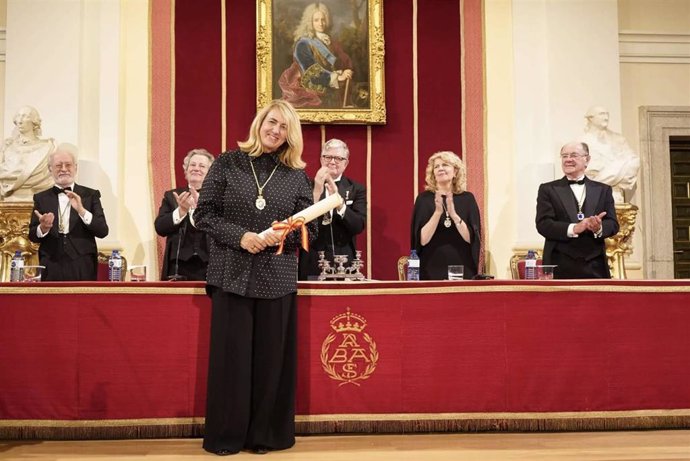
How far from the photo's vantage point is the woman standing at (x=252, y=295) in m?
3.24

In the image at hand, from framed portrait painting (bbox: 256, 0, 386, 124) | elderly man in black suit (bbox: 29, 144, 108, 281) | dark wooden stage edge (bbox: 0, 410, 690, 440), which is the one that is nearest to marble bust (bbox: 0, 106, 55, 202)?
elderly man in black suit (bbox: 29, 144, 108, 281)

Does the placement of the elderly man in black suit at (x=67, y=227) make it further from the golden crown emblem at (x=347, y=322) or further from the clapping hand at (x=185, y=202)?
the golden crown emblem at (x=347, y=322)

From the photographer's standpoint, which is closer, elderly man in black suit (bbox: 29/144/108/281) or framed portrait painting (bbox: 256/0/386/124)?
elderly man in black suit (bbox: 29/144/108/281)

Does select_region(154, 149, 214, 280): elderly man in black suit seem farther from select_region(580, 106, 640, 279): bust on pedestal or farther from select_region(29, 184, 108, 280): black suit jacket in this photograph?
select_region(580, 106, 640, 279): bust on pedestal

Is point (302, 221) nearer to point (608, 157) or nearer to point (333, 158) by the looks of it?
point (333, 158)

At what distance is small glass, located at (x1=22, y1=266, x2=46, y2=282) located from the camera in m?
4.03

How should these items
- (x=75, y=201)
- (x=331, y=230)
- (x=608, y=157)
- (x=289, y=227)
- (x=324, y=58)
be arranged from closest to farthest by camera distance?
(x=289, y=227) → (x=75, y=201) → (x=331, y=230) → (x=608, y=157) → (x=324, y=58)

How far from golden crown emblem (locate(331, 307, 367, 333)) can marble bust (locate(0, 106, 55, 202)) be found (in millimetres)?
3053

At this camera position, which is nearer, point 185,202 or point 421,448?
point 421,448

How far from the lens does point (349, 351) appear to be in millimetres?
3621

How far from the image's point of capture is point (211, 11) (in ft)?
20.0

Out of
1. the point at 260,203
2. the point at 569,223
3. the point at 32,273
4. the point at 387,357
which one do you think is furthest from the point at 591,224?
the point at 32,273

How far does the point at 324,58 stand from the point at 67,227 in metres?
2.69

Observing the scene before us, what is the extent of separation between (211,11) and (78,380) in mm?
3709
